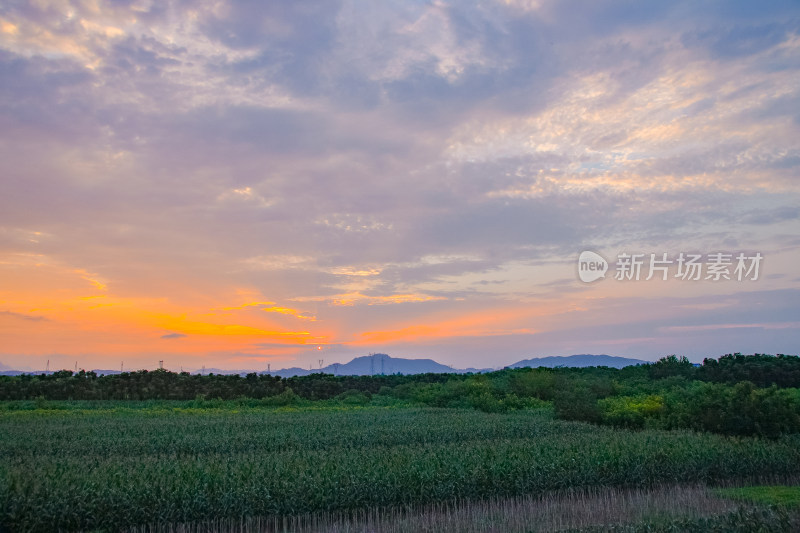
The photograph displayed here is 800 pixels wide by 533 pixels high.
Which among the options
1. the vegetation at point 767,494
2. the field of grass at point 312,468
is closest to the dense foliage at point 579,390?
the field of grass at point 312,468

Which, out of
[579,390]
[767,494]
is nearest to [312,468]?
[767,494]

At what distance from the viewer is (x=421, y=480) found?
16.3 metres

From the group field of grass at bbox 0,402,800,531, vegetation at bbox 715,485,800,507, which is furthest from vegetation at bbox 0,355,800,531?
vegetation at bbox 715,485,800,507

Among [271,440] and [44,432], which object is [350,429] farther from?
[44,432]

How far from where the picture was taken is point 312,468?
16.8 meters

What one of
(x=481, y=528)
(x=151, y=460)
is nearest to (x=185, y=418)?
(x=151, y=460)

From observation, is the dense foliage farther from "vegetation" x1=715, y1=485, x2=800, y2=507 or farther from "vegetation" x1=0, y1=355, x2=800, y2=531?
"vegetation" x1=715, y1=485, x2=800, y2=507

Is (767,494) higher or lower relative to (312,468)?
lower

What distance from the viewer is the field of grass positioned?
13.9 meters

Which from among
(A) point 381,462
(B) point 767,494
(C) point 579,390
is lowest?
(B) point 767,494

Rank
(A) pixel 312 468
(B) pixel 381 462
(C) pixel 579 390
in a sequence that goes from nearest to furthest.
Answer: (A) pixel 312 468 < (B) pixel 381 462 < (C) pixel 579 390

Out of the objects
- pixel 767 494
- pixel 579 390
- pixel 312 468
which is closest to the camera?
pixel 312 468

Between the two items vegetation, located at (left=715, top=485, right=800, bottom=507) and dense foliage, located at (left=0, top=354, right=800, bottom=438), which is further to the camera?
dense foliage, located at (left=0, top=354, right=800, bottom=438)

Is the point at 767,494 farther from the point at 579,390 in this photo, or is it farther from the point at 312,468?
the point at 579,390
